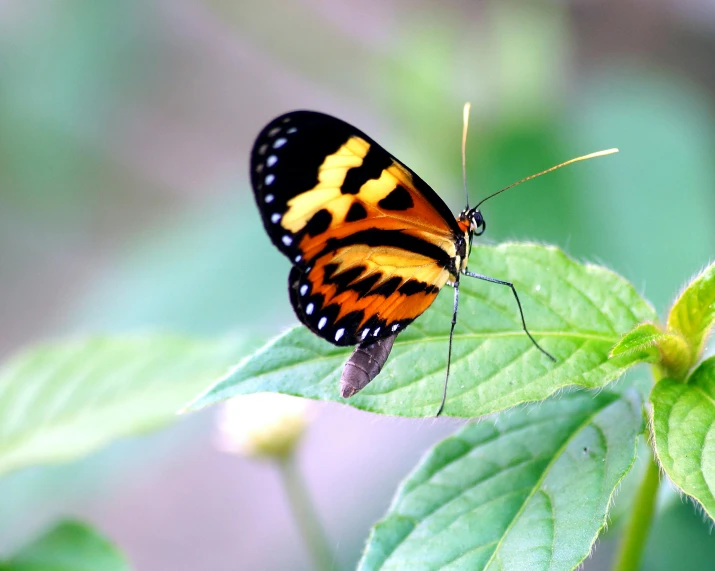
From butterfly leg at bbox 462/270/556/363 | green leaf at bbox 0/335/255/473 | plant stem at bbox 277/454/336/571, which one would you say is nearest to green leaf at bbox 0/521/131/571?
green leaf at bbox 0/335/255/473

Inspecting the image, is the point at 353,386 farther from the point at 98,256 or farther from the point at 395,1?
the point at 98,256

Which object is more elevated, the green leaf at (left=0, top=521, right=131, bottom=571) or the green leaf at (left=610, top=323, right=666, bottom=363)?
the green leaf at (left=0, top=521, right=131, bottom=571)

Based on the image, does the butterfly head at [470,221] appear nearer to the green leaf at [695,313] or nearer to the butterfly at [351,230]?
the butterfly at [351,230]

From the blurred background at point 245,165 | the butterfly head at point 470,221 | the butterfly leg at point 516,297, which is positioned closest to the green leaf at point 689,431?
the butterfly leg at point 516,297

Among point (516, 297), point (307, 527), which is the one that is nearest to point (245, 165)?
point (307, 527)

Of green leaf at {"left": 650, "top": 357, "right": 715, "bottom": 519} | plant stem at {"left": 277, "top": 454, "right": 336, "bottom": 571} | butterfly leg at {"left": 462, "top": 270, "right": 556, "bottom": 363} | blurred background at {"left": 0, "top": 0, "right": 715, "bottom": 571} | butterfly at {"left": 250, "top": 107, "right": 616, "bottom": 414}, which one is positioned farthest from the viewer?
blurred background at {"left": 0, "top": 0, "right": 715, "bottom": 571}

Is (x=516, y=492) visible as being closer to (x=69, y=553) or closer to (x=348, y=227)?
(x=348, y=227)

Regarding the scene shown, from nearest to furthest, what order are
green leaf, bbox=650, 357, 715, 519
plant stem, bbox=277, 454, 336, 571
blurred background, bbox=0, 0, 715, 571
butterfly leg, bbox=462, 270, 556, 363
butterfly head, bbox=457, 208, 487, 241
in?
1. green leaf, bbox=650, 357, 715, 519
2. butterfly leg, bbox=462, 270, 556, 363
3. butterfly head, bbox=457, 208, 487, 241
4. plant stem, bbox=277, 454, 336, 571
5. blurred background, bbox=0, 0, 715, 571

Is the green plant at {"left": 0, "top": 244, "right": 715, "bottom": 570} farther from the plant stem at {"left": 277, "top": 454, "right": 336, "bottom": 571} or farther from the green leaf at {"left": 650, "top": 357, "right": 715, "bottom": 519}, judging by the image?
the plant stem at {"left": 277, "top": 454, "right": 336, "bottom": 571}
